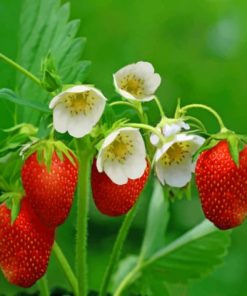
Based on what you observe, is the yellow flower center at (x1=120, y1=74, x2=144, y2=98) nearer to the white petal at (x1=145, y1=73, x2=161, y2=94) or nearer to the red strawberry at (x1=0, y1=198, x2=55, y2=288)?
the white petal at (x1=145, y1=73, x2=161, y2=94)

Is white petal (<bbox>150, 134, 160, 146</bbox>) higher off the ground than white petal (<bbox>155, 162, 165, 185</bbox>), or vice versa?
white petal (<bbox>150, 134, 160, 146</bbox>)

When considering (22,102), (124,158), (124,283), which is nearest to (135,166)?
(124,158)

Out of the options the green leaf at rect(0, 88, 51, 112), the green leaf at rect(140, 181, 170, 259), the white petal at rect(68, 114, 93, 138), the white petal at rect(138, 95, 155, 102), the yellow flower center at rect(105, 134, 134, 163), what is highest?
the green leaf at rect(0, 88, 51, 112)

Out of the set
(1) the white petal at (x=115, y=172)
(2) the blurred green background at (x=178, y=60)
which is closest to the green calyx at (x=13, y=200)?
(1) the white petal at (x=115, y=172)

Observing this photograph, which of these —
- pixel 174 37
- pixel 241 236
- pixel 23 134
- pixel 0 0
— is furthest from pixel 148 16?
pixel 23 134

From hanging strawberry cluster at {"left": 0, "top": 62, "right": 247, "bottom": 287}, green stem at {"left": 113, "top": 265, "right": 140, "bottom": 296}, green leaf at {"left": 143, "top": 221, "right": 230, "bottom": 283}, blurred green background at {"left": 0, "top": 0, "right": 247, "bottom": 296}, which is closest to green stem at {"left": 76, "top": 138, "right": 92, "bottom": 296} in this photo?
hanging strawberry cluster at {"left": 0, "top": 62, "right": 247, "bottom": 287}

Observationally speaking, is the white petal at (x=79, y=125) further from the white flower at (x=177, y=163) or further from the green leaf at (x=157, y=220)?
the green leaf at (x=157, y=220)
